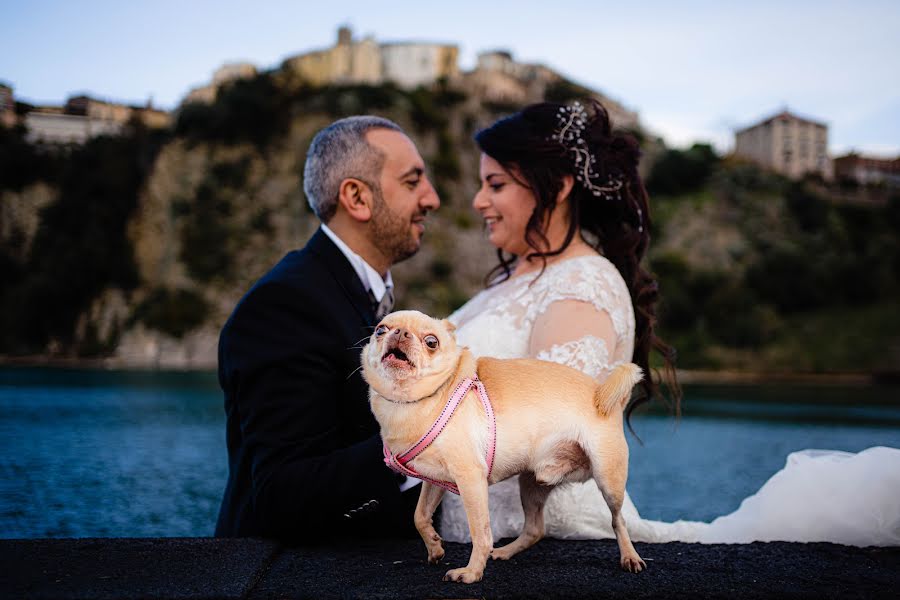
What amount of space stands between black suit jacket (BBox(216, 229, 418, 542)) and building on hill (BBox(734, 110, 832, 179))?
287ft

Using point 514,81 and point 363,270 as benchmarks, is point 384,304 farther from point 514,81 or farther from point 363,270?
point 514,81

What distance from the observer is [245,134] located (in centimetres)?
5994

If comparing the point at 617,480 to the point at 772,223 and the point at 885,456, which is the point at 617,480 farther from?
the point at 772,223

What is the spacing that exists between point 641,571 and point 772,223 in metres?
70.5

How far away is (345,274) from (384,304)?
0.43 meters

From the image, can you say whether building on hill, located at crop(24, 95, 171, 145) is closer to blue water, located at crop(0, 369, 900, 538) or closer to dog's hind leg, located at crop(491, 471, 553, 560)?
blue water, located at crop(0, 369, 900, 538)

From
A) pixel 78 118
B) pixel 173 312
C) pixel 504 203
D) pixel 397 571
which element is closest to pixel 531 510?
pixel 397 571

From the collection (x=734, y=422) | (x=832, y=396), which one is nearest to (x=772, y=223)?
(x=832, y=396)

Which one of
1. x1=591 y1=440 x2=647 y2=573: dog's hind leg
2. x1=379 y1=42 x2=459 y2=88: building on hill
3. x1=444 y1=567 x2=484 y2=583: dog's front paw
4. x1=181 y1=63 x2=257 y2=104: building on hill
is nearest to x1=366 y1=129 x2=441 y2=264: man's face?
x1=591 y1=440 x2=647 y2=573: dog's hind leg

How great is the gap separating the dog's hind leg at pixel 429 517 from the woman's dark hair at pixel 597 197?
1564 millimetres

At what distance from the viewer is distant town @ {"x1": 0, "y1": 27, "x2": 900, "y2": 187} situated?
69312 millimetres

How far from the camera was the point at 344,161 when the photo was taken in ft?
13.4

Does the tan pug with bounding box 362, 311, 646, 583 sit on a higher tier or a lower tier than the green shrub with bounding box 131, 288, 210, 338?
higher

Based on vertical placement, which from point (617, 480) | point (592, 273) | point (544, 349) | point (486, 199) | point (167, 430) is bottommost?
point (167, 430)
